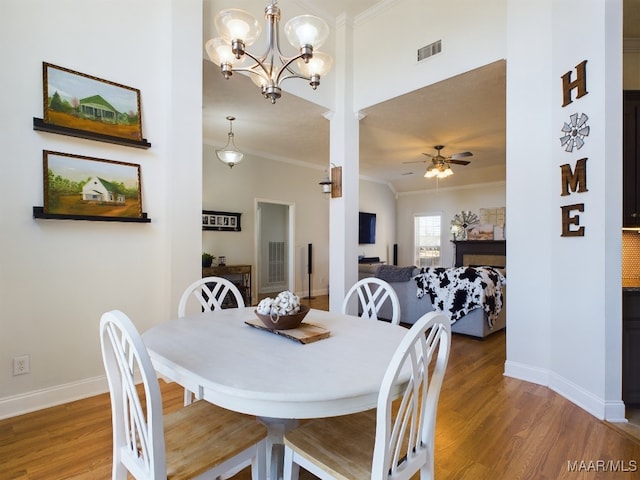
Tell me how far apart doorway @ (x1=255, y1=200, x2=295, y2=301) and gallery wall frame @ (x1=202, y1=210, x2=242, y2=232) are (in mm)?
473

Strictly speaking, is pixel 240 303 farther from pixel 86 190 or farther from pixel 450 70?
pixel 450 70

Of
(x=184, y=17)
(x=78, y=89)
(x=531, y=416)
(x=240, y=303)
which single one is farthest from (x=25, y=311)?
(x=531, y=416)

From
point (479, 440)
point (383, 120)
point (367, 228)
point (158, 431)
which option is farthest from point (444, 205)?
point (158, 431)

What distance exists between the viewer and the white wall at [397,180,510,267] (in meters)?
8.19

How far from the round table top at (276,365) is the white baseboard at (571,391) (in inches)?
63.9

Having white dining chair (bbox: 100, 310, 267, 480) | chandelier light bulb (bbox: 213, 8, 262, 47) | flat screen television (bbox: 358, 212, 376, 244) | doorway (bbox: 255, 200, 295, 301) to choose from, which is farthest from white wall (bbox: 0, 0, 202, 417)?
flat screen television (bbox: 358, 212, 376, 244)

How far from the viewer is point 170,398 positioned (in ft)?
8.00

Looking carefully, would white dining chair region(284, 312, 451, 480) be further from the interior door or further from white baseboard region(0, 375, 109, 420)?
the interior door

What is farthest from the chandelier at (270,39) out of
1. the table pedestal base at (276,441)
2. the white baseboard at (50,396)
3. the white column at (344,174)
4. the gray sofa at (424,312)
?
the gray sofa at (424,312)

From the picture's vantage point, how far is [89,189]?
7.88 feet

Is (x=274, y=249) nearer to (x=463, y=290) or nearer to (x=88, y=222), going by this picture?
(x=463, y=290)

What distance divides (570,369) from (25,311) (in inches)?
148

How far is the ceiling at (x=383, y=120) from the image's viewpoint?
354cm

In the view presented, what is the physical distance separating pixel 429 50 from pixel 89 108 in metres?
3.14
